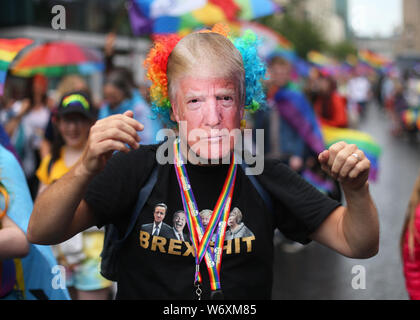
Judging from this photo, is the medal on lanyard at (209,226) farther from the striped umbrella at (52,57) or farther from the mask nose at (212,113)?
the striped umbrella at (52,57)

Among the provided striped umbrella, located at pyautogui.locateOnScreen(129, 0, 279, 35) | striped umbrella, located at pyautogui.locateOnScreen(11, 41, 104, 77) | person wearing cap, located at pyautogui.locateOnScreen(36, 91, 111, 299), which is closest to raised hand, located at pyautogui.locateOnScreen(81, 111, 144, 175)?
person wearing cap, located at pyautogui.locateOnScreen(36, 91, 111, 299)

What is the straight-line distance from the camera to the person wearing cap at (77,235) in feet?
11.6

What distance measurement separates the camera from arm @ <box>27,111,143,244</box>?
1.62m

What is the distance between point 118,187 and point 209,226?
336mm

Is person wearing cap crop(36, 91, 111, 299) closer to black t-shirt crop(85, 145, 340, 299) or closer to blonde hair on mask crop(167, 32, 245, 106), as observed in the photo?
black t-shirt crop(85, 145, 340, 299)

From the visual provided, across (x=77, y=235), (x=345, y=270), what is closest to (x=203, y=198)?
(x=77, y=235)

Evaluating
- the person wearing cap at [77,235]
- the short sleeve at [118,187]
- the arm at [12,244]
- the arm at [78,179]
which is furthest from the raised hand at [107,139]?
the person wearing cap at [77,235]

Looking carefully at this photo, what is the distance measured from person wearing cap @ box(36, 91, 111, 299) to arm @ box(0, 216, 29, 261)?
132 centimetres

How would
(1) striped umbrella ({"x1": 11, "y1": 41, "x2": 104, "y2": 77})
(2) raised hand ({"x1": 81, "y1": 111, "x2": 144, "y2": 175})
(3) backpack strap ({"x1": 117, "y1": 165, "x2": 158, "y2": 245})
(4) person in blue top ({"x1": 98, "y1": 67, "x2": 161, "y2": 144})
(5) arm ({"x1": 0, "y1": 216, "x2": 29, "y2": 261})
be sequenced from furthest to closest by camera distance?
(1) striped umbrella ({"x1": 11, "y1": 41, "x2": 104, "y2": 77}), (4) person in blue top ({"x1": 98, "y1": 67, "x2": 161, "y2": 144}), (5) arm ({"x1": 0, "y1": 216, "x2": 29, "y2": 261}), (3) backpack strap ({"x1": 117, "y1": 165, "x2": 158, "y2": 245}), (2) raised hand ({"x1": 81, "y1": 111, "x2": 144, "y2": 175})

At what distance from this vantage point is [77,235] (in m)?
3.52

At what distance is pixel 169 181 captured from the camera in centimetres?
196

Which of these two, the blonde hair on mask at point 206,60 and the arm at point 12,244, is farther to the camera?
the arm at point 12,244

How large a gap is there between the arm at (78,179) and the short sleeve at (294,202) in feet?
1.93
